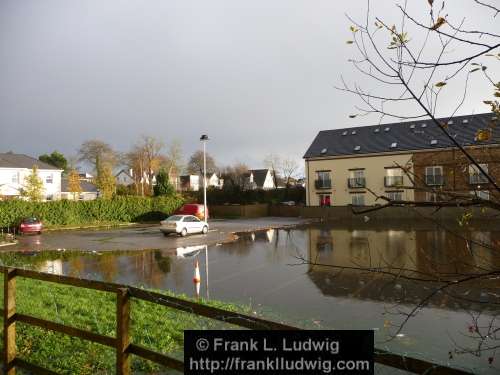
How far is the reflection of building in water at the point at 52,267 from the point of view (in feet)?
45.6

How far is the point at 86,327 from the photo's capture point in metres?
6.59

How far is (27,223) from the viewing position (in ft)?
94.4

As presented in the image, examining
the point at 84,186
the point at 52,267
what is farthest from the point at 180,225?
the point at 84,186

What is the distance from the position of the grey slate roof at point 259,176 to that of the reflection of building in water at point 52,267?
274ft

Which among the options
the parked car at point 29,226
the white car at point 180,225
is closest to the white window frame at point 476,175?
the white car at point 180,225

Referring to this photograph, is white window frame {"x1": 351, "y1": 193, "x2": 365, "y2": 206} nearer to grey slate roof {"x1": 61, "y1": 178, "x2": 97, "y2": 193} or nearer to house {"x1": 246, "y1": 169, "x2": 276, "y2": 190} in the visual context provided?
grey slate roof {"x1": 61, "y1": 178, "x2": 97, "y2": 193}

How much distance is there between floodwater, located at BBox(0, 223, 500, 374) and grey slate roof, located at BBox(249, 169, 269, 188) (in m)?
78.8

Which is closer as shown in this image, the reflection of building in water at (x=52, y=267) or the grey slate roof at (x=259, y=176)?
the reflection of building in water at (x=52, y=267)

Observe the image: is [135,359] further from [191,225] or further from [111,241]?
[191,225]

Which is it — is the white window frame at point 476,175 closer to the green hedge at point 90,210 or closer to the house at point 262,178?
the green hedge at point 90,210

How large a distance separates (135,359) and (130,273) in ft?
27.7

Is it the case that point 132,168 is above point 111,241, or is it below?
above

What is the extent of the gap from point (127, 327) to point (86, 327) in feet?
11.8

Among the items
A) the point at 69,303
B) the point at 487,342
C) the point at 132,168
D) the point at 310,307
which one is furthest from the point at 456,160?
the point at 132,168
